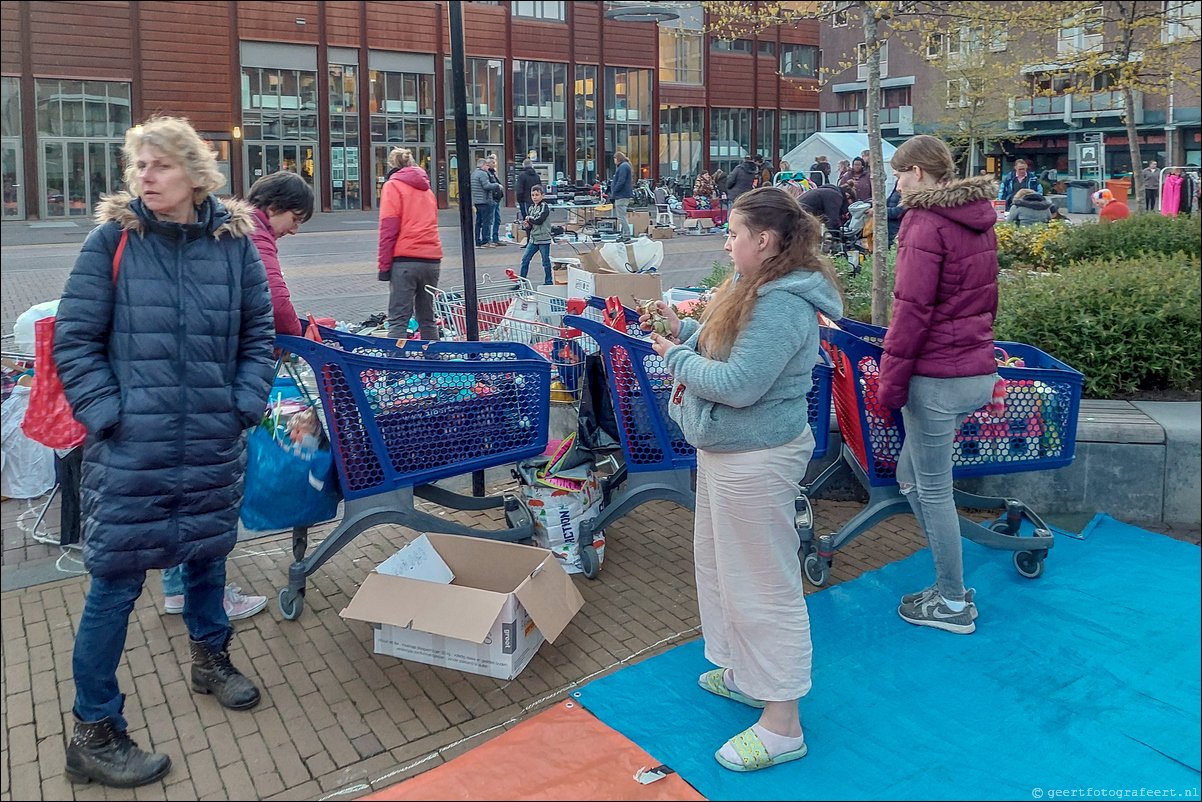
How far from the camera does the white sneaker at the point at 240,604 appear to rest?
4.32 m

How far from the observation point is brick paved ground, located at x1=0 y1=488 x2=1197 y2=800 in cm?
324

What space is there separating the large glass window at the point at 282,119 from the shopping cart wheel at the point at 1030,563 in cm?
3377

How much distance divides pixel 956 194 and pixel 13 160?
1355 inches

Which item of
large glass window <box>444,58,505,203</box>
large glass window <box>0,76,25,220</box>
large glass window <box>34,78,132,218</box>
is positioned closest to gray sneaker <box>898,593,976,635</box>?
large glass window <box>34,78,132,218</box>

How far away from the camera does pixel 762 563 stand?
10.5 feet

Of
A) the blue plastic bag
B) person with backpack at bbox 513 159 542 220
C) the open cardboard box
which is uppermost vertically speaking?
person with backpack at bbox 513 159 542 220

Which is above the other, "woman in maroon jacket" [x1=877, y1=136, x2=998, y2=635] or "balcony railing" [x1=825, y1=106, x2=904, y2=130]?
"balcony railing" [x1=825, y1=106, x2=904, y2=130]

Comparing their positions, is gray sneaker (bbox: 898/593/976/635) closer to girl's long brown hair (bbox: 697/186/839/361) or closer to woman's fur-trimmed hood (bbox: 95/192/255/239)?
girl's long brown hair (bbox: 697/186/839/361)

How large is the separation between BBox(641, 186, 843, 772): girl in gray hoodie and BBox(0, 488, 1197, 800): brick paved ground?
880 mm

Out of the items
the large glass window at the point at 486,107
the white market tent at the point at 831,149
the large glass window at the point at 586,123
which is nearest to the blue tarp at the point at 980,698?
the white market tent at the point at 831,149

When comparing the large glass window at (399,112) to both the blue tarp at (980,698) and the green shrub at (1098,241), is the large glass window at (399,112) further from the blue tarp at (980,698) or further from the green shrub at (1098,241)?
the blue tarp at (980,698)

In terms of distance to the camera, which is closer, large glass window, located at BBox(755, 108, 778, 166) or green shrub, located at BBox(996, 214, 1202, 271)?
green shrub, located at BBox(996, 214, 1202, 271)

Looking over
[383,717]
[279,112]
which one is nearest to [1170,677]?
[383,717]

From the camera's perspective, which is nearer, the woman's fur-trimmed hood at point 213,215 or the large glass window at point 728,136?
the woman's fur-trimmed hood at point 213,215
